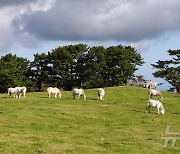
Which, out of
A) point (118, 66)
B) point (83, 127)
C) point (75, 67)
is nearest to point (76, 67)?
point (75, 67)

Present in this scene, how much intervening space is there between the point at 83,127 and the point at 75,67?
68.8m

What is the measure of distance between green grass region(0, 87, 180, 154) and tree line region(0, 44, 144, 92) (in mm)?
47972

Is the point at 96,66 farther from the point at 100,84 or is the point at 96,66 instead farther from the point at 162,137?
the point at 162,137

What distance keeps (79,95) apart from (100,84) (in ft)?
154

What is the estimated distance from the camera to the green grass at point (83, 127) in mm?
18997

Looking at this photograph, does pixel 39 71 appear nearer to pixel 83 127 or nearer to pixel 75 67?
pixel 75 67

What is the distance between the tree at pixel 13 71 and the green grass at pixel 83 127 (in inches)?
1768

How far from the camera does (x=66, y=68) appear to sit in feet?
306

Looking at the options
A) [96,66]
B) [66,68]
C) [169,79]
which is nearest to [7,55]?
[66,68]

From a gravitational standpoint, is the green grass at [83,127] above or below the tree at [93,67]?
below

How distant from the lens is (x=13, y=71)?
283 feet

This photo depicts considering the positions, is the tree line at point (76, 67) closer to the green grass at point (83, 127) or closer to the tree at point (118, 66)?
the tree at point (118, 66)

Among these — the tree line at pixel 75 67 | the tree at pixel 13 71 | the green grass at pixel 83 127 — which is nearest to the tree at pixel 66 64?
the tree line at pixel 75 67

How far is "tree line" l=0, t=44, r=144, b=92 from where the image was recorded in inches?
3556
